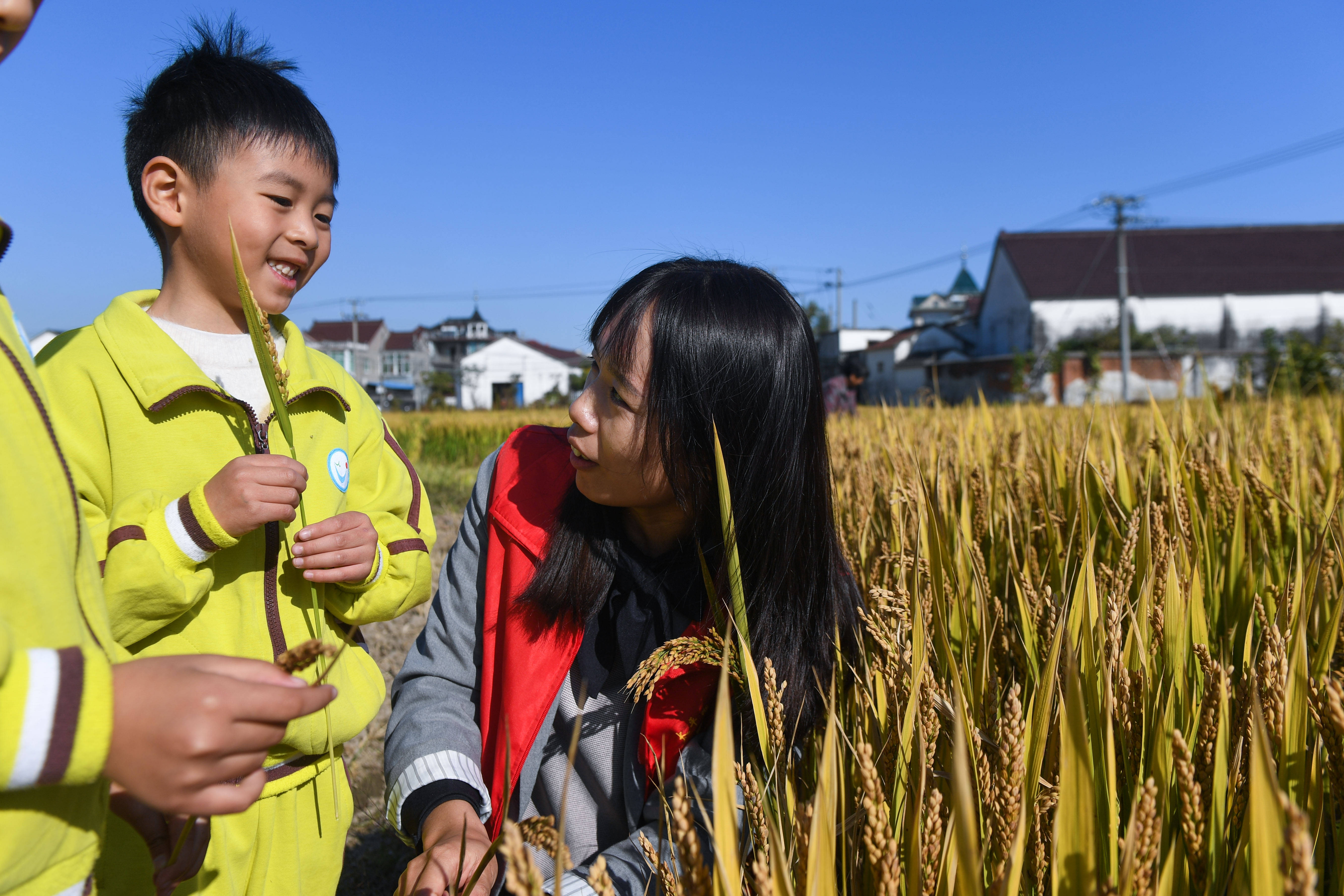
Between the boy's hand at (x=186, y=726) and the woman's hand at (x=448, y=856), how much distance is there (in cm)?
45

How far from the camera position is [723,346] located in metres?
1.13

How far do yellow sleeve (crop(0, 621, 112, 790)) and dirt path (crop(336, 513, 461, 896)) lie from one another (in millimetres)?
984

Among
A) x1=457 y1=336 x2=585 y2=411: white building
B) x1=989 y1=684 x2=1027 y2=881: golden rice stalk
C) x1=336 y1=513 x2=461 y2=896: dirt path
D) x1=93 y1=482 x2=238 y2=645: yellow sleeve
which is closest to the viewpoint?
x1=989 y1=684 x2=1027 y2=881: golden rice stalk

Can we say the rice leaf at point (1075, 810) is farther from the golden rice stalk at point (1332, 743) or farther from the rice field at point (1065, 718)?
the golden rice stalk at point (1332, 743)

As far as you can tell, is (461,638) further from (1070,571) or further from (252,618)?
(1070,571)

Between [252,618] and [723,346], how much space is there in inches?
30.7

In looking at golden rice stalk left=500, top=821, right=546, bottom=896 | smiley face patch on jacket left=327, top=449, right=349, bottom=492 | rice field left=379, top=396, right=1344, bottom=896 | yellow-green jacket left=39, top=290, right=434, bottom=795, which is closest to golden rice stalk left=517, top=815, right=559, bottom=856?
rice field left=379, top=396, right=1344, bottom=896

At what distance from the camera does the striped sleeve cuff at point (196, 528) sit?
3.19ft

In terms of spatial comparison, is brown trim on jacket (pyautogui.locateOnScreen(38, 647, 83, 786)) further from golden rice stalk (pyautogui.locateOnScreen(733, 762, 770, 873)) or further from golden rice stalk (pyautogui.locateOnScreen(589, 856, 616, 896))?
golden rice stalk (pyautogui.locateOnScreen(733, 762, 770, 873))

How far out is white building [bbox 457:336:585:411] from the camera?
52.4m

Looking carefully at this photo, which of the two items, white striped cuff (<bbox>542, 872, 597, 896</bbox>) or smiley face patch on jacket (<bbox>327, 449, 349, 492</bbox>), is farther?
smiley face patch on jacket (<bbox>327, 449, 349, 492</bbox>)

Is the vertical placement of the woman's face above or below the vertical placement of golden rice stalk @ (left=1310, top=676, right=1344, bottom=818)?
above

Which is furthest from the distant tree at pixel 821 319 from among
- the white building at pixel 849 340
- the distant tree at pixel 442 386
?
the distant tree at pixel 442 386

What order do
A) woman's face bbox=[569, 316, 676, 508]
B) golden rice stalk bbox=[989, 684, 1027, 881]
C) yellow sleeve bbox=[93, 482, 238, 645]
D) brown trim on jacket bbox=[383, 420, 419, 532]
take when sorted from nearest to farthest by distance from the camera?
golden rice stalk bbox=[989, 684, 1027, 881], yellow sleeve bbox=[93, 482, 238, 645], woman's face bbox=[569, 316, 676, 508], brown trim on jacket bbox=[383, 420, 419, 532]
